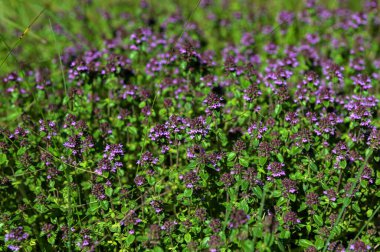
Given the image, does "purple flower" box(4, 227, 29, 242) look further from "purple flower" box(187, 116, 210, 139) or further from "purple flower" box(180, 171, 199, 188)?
"purple flower" box(187, 116, 210, 139)

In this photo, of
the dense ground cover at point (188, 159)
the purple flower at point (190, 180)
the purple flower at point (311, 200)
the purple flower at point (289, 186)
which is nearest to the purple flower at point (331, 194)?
the dense ground cover at point (188, 159)

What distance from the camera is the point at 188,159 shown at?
182 inches

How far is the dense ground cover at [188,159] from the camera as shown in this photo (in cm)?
392

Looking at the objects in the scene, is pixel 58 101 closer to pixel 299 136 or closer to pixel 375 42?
pixel 299 136

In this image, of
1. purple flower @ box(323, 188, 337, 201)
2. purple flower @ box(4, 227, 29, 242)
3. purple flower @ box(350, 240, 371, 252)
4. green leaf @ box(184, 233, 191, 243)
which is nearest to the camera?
purple flower @ box(350, 240, 371, 252)

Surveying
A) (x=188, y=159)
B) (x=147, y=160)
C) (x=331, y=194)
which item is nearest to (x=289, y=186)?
(x=331, y=194)

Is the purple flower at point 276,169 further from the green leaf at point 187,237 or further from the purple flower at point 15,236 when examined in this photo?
the purple flower at point 15,236

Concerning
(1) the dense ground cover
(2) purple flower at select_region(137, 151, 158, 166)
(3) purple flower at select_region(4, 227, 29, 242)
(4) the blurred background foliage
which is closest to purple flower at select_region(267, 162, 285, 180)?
(1) the dense ground cover

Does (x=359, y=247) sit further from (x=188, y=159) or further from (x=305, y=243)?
(x=188, y=159)

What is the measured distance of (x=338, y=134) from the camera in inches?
198

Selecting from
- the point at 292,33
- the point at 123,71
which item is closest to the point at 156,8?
the point at 292,33

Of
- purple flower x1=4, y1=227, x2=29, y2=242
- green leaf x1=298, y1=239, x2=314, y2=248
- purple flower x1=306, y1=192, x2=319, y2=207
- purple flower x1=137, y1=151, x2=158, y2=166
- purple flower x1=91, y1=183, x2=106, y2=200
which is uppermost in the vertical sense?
purple flower x1=137, y1=151, x2=158, y2=166

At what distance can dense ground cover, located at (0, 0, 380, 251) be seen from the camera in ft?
12.9

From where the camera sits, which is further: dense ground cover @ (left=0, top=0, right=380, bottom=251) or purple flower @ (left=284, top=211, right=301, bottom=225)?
dense ground cover @ (left=0, top=0, right=380, bottom=251)
